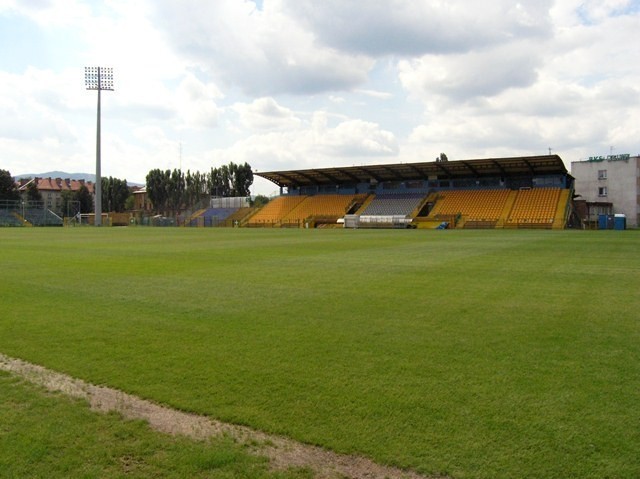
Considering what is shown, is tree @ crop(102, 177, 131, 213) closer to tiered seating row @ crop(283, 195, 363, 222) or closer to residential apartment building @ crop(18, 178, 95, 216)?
residential apartment building @ crop(18, 178, 95, 216)

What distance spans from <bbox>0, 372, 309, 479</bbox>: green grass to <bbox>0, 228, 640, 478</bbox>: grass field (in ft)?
1.67

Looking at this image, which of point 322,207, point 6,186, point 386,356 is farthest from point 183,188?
point 386,356

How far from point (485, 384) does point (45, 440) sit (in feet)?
13.4

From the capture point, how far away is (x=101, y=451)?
3.82 m

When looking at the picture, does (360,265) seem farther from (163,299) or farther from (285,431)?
(285,431)

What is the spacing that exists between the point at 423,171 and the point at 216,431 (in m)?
69.8

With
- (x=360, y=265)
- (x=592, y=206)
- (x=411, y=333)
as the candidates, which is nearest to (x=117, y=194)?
(x=592, y=206)

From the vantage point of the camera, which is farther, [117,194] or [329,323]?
[117,194]

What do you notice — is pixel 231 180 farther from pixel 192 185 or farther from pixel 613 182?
pixel 613 182

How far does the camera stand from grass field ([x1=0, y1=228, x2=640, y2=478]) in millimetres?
3916

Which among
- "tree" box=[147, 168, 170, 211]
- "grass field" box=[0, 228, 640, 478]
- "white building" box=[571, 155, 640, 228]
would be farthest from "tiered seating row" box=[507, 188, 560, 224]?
"tree" box=[147, 168, 170, 211]

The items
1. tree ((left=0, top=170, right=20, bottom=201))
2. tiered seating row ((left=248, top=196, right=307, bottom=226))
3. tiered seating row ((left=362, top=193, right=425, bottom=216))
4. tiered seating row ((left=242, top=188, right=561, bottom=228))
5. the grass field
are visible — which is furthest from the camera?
tree ((left=0, top=170, right=20, bottom=201))

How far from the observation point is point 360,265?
16.5m

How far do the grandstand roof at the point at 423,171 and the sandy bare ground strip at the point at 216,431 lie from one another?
198 ft
